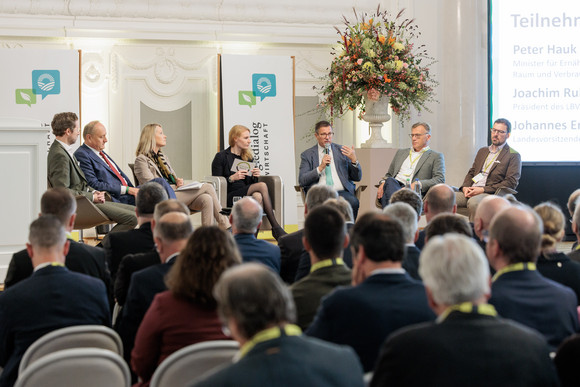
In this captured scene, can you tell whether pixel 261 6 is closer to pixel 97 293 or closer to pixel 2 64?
pixel 2 64

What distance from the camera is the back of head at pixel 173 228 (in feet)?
10.2

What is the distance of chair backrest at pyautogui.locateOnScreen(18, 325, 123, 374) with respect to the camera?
2.34m

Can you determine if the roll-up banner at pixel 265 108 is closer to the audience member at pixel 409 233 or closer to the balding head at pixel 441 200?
the balding head at pixel 441 200

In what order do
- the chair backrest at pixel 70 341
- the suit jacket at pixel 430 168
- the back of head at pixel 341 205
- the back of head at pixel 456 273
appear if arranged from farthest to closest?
the suit jacket at pixel 430 168
the back of head at pixel 341 205
the chair backrest at pixel 70 341
the back of head at pixel 456 273

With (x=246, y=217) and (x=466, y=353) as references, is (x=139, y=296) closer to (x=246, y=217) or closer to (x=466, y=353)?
(x=246, y=217)

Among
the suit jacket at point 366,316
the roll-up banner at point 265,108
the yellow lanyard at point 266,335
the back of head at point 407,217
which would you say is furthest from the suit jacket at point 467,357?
the roll-up banner at point 265,108

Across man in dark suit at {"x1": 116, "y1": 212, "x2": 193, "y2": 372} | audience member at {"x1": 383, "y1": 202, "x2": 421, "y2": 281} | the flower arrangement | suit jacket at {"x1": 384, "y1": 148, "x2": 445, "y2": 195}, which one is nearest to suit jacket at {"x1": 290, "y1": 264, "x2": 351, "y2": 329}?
man in dark suit at {"x1": 116, "y1": 212, "x2": 193, "y2": 372}

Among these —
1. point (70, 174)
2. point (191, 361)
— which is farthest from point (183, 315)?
point (70, 174)

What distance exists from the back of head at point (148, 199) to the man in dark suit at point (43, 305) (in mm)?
1383

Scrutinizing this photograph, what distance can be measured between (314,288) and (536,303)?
28.9 inches

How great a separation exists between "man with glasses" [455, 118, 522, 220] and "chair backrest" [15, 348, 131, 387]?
5192 millimetres

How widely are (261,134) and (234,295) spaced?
694 centimetres

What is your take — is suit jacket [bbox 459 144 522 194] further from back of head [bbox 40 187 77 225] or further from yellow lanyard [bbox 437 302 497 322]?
yellow lanyard [bbox 437 302 497 322]

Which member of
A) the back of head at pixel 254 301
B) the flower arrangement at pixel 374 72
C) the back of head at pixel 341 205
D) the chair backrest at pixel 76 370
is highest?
the flower arrangement at pixel 374 72
